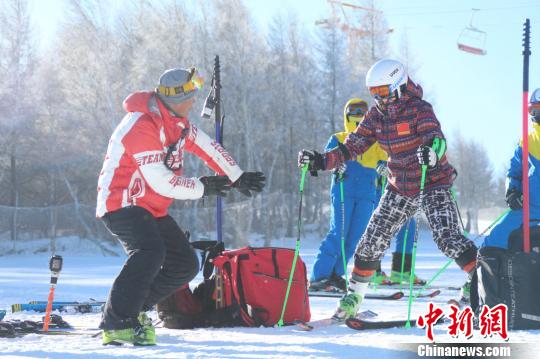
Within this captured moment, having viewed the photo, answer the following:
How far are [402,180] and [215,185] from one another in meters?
1.34

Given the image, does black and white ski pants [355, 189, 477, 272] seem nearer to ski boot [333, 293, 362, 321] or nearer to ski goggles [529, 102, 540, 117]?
ski boot [333, 293, 362, 321]

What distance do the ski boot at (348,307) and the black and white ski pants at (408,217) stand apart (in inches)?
8.1

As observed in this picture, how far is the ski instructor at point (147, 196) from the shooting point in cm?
384

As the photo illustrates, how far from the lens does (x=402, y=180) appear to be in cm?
467

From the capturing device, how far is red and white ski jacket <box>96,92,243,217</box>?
12.7 feet

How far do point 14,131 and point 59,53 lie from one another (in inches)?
253

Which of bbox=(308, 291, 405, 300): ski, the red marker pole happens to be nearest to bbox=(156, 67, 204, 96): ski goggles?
the red marker pole

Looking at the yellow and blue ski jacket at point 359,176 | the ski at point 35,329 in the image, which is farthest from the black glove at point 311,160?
the yellow and blue ski jacket at point 359,176

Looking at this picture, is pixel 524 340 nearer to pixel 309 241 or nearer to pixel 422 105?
pixel 422 105

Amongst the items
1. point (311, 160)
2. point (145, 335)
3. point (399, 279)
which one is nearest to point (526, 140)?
point (311, 160)

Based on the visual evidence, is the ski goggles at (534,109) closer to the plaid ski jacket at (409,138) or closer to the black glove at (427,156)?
the plaid ski jacket at (409,138)

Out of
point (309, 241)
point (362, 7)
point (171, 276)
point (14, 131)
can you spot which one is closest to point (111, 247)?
point (309, 241)

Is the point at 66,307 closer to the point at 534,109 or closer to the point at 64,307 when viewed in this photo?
the point at 64,307

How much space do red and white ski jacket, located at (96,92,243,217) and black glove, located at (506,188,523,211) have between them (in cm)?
230
